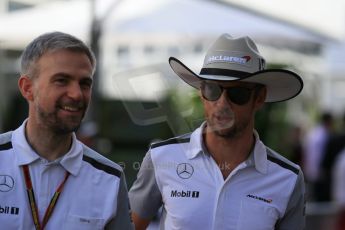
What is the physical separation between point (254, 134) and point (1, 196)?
1236 mm

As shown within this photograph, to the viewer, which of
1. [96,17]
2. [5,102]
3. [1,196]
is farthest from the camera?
[5,102]

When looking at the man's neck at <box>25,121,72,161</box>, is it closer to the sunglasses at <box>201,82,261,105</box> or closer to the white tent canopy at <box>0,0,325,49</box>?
the sunglasses at <box>201,82,261,105</box>

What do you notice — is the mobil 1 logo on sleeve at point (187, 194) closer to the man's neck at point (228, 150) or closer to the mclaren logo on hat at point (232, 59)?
the man's neck at point (228, 150)

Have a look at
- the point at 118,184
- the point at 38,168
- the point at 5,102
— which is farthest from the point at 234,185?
the point at 5,102

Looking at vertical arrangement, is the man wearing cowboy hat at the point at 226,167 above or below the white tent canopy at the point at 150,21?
above

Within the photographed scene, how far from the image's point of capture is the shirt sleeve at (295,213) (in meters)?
3.48

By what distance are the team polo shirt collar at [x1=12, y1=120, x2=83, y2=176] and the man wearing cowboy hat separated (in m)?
0.57

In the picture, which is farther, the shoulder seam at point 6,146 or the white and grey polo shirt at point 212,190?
the white and grey polo shirt at point 212,190

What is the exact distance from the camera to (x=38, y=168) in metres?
2.95

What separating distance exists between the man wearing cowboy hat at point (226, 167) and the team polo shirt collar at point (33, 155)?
57 centimetres

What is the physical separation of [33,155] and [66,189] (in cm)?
18

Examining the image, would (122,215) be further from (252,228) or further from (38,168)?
(252,228)

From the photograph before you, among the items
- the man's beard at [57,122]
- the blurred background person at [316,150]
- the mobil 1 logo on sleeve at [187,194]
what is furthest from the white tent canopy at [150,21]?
the man's beard at [57,122]

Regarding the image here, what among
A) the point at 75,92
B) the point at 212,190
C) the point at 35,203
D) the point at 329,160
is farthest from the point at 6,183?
the point at 329,160
